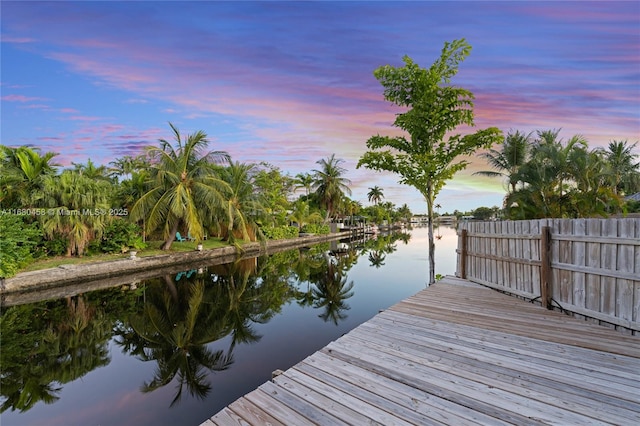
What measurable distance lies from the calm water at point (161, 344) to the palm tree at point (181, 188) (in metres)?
5.56

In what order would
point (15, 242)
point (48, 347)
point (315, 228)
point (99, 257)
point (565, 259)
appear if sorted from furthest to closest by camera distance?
point (315, 228) < point (99, 257) < point (15, 242) < point (48, 347) < point (565, 259)

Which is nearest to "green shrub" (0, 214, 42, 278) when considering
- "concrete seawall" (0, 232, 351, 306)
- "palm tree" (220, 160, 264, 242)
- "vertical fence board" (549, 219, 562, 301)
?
"concrete seawall" (0, 232, 351, 306)

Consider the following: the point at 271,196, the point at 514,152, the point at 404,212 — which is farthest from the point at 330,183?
the point at 404,212

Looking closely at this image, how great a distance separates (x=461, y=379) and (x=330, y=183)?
4143 centimetres

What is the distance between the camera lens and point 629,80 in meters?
8.50

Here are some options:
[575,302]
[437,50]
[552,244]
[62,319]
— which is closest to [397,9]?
[437,50]

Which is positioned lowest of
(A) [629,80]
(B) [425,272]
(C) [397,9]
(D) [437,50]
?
(B) [425,272]

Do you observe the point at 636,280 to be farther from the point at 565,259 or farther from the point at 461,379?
the point at 461,379

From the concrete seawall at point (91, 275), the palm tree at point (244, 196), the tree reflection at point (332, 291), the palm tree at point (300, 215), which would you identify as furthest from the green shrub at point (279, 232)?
the tree reflection at point (332, 291)

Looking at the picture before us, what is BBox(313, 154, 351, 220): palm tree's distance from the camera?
44.1 m

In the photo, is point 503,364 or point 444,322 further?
point 444,322

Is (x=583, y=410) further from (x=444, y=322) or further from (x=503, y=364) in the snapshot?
(x=444, y=322)

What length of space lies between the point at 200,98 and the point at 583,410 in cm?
1725

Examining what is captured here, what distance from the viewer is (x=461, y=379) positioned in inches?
111
